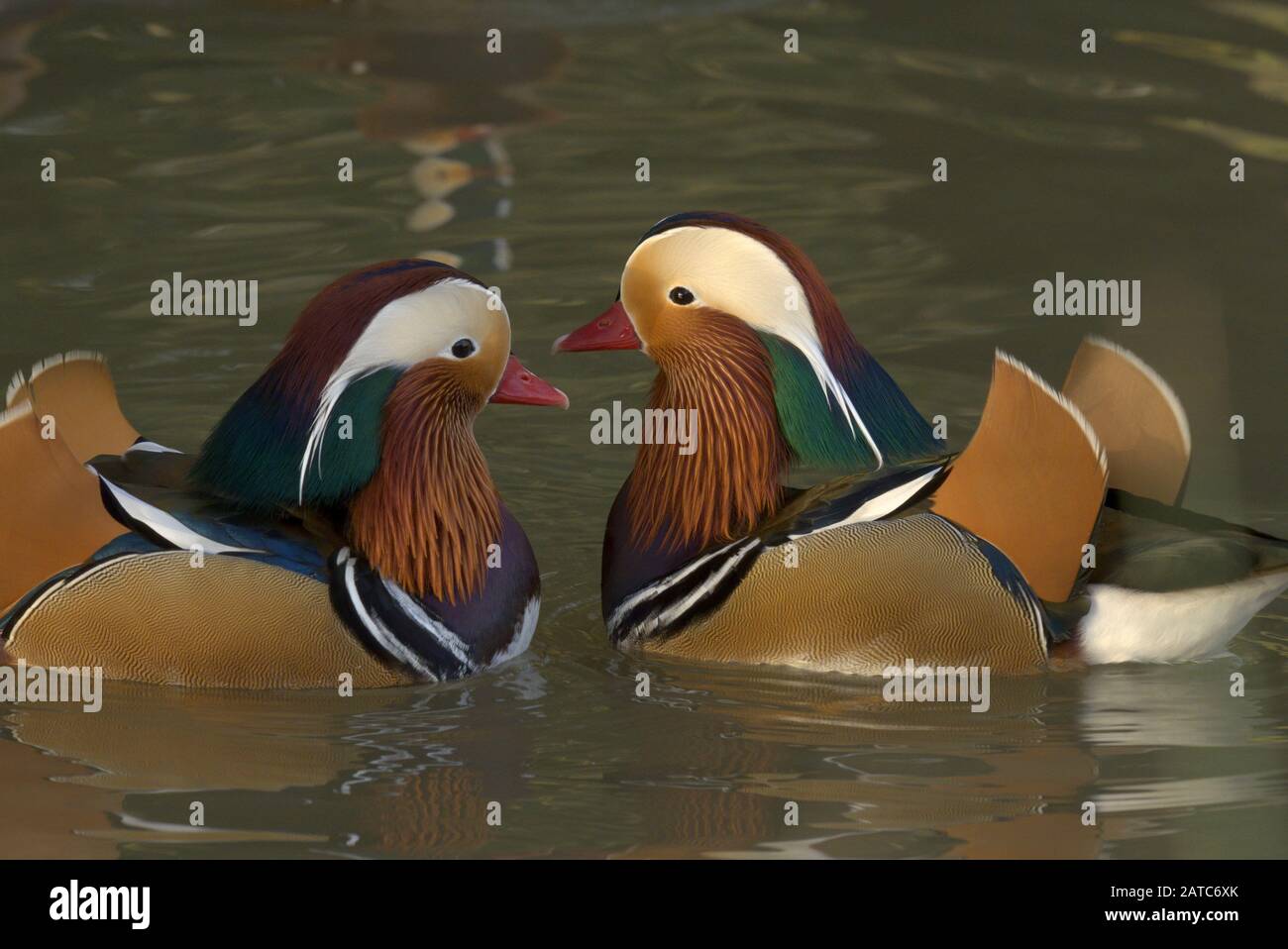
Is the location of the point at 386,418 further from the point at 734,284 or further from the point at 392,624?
the point at 734,284

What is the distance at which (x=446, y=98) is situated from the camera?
1141 centimetres

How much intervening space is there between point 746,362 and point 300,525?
4.17ft

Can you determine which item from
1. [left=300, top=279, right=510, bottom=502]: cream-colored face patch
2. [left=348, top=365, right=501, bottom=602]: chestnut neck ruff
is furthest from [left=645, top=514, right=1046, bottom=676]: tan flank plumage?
[left=300, top=279, right=510, bottom=502]: cream-colored face patch

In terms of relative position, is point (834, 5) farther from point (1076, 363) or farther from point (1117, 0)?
point (1076, 363)

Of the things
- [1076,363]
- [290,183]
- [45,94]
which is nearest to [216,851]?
[1076,363]

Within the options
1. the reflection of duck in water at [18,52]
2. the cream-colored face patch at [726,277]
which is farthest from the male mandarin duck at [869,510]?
the reflection of duck in water at [18,52]

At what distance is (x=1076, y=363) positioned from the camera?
6.36 meters

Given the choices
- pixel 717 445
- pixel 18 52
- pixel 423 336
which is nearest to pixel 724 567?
pixel 717 445

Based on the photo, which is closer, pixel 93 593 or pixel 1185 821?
pixel 1185 821

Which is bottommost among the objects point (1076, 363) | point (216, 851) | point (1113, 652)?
point (216, 851)

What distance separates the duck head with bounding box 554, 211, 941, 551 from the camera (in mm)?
6004

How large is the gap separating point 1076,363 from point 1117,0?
23.4 feet

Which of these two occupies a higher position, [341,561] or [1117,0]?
[1117,0]

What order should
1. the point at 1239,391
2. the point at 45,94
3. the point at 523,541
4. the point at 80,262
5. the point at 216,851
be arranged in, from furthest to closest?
the point at 45,94 → the point at 80,262 → the point at 1239,391 → the point at 523,541 → the point at 216,851
